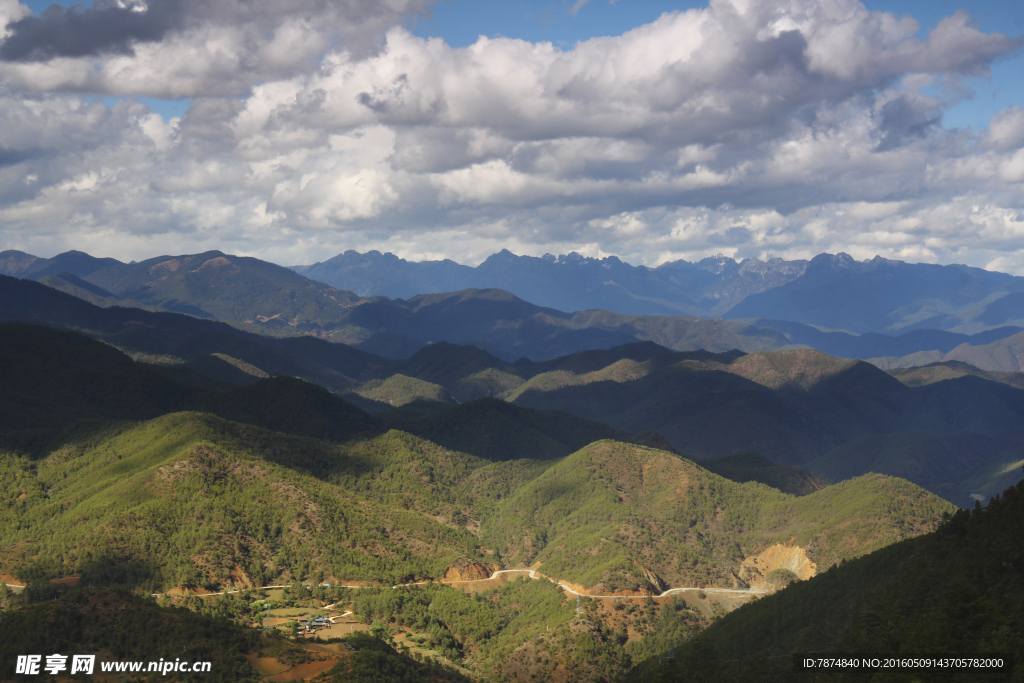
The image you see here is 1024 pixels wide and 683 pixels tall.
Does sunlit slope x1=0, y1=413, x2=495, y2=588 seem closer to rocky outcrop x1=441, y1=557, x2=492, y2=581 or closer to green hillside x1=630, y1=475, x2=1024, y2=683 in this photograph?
rocky outcrop x1=441, y1=557, x2=492, y2=581

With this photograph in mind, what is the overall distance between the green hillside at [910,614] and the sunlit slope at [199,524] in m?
69.1

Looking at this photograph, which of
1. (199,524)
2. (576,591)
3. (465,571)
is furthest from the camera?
(465,571)

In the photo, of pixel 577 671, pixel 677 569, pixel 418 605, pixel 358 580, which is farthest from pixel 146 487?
pixel 677 569

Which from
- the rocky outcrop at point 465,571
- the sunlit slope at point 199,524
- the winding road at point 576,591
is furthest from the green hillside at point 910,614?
the sunlit slope at point 199,524

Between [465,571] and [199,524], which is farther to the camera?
[465,571]

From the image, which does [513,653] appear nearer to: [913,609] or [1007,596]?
[913,609]

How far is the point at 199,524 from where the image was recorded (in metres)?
160

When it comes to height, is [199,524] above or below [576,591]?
above

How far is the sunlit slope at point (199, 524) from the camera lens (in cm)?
14988

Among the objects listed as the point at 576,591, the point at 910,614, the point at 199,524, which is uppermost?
the point at 199,524

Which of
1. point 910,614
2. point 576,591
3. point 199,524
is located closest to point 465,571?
point 576,591

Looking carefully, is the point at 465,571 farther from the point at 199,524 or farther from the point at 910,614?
the point at 910,614

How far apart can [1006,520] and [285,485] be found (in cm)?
13280

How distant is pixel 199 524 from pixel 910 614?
12076cm
